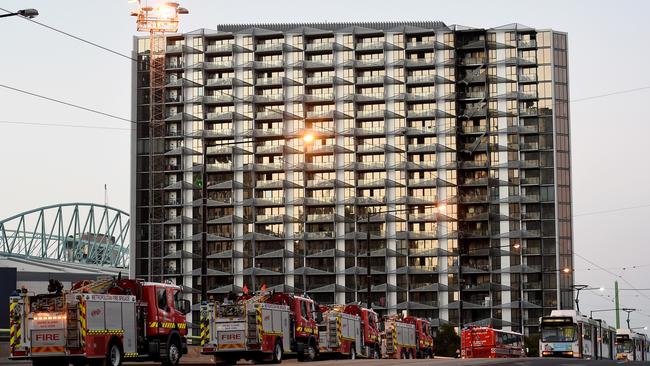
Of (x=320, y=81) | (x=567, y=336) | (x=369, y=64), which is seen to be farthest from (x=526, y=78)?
(x=567, y=336)

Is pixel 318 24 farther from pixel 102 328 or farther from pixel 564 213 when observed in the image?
pixel 102 328

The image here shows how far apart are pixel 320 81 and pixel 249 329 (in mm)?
116211

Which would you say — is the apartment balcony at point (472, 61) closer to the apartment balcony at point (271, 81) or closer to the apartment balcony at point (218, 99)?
the apartment balcony at point (271, 81)

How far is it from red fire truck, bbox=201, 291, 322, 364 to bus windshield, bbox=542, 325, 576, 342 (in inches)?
1090

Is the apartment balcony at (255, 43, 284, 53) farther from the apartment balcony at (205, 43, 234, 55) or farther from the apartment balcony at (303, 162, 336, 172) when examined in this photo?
the apartment balcony at (303, 162, 336, 172)

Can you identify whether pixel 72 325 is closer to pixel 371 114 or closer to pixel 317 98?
pixel 371 114

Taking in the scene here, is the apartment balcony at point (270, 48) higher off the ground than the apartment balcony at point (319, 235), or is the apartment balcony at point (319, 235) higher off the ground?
the apartment balcony at point (270, 48)

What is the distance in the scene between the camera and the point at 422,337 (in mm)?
79938

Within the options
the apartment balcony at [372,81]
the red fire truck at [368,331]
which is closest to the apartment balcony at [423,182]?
the apartment balcony at [372,81]

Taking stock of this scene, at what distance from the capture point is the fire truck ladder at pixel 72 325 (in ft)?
128

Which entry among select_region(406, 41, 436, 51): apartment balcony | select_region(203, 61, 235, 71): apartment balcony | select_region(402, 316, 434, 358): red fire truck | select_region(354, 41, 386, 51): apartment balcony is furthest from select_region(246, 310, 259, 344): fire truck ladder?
select_region(203, 61, 235, 71): apartment balcony

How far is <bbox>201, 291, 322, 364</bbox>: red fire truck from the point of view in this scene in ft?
159

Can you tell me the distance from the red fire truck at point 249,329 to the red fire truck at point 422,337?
26.0 metres

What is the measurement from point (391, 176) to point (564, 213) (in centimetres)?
2764
